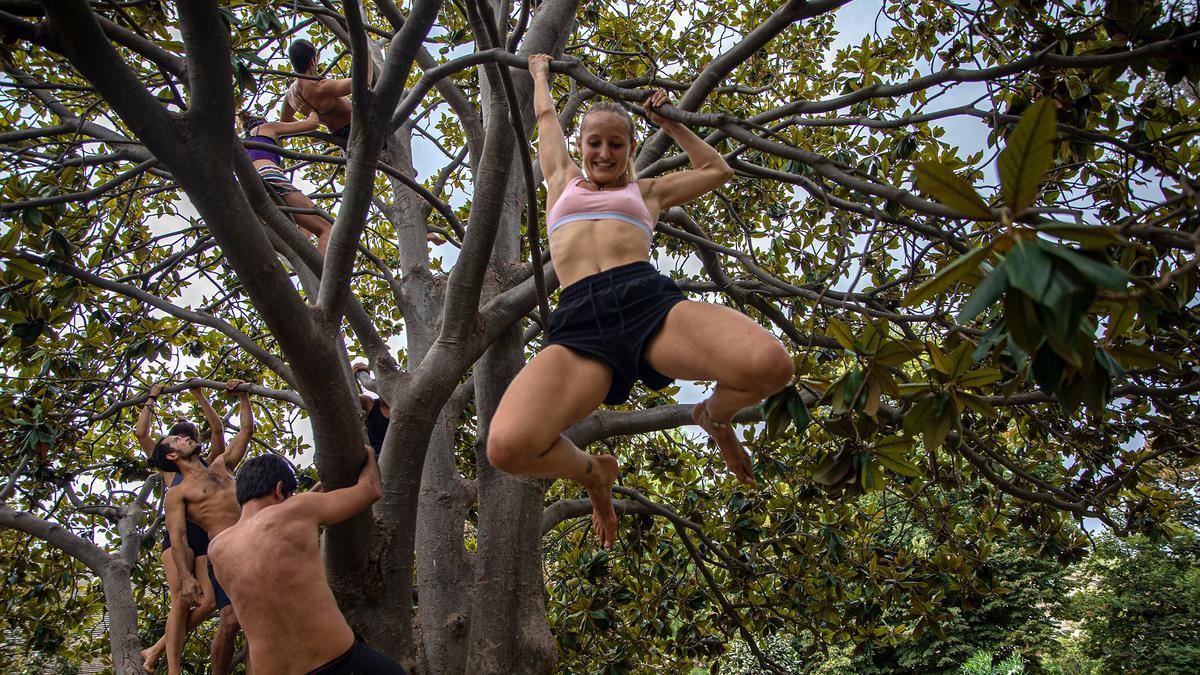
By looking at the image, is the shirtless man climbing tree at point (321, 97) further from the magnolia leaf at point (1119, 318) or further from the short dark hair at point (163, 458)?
the magnolia leaf at point (1119, 318)

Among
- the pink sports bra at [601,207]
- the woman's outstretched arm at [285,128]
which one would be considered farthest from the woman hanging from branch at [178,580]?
the pink sports bra at [601,207]

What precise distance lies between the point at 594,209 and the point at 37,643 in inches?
257

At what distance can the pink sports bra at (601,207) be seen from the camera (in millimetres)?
2908

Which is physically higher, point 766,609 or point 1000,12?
point 1000,12

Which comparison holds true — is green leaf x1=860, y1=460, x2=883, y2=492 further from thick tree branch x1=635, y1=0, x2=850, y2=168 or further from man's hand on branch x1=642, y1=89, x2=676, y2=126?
thick tree branch x1=635, y1=0, x2=850, y2=168

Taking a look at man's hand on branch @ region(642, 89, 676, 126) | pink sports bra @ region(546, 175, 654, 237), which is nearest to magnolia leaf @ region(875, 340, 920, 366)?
pink sports bra @ region(546, 175, 654, 237)

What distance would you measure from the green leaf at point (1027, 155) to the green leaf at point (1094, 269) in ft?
0.54

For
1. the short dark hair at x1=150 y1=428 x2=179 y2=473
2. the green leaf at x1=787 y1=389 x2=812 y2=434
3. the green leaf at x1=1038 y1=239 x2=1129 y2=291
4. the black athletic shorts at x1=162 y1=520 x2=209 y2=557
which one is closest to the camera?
the green leaf at x1=1038 y1=239 x2=1129 y2=291

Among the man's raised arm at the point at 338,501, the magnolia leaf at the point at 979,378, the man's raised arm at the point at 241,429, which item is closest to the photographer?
the magnolia leaf at the point at 979,378

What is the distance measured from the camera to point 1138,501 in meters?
5.50

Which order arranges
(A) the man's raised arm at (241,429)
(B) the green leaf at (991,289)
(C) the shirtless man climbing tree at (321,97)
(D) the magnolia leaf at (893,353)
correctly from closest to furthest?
(B) the green leaf at (991,289)
(D) the magnolia leaf at (893,353)
(A) the man's raised arm at (241,429)
(C) the shirtless man climbing tree at (321,97)

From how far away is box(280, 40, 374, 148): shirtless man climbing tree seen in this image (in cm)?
495

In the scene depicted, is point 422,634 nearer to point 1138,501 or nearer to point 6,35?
point 6,35

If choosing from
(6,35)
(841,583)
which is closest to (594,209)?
(6,35)
